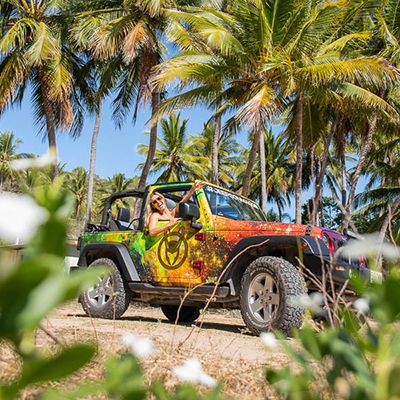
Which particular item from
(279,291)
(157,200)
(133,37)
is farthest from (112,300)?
(133,37)

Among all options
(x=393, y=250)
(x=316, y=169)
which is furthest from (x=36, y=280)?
(x=316, y=169)

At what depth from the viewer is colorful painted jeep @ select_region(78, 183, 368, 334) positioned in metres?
4.95

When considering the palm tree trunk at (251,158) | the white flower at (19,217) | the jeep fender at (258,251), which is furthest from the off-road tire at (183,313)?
the white flower at (19,217)

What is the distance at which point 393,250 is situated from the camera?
71 cm

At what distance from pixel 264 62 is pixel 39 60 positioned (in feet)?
23.4

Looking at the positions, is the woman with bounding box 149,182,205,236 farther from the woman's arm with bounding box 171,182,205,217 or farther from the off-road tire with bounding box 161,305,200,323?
the off-road tire with bounding box 161,305,200,323

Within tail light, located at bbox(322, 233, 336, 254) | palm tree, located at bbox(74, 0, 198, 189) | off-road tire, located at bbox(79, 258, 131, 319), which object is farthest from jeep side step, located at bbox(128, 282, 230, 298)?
palm tree, located at bbox(74, 0, 198, 189)

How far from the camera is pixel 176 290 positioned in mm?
5727

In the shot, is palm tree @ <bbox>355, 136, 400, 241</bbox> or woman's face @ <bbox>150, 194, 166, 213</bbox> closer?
woman's face @ <bbox>150, 194, 166, 213</bbox>

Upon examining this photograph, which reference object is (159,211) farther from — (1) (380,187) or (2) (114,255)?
(1) (380,187)

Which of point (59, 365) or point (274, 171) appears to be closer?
point (59, 365)

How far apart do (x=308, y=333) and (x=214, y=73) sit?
1296 centimetres

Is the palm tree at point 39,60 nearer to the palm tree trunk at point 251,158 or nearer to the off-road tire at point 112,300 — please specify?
the palm tree trunk at point 251,158

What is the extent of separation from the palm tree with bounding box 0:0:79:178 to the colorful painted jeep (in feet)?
35.7
